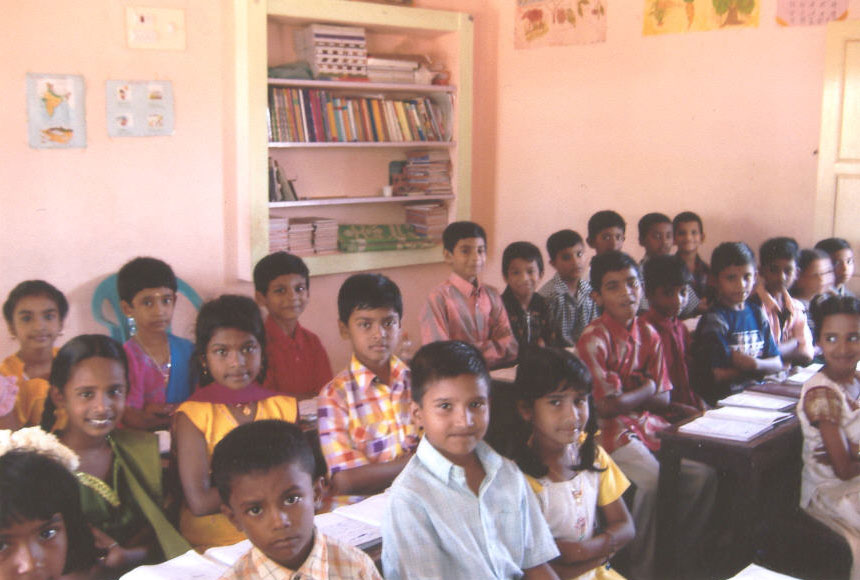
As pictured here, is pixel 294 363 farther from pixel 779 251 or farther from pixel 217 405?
pixel 779 251

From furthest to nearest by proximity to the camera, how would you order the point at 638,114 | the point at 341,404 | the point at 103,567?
the point at 638,114 → the point at 341,404 → the point at 103,567

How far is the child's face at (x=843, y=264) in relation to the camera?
4.37 meters

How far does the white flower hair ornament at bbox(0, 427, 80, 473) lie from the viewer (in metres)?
1.70

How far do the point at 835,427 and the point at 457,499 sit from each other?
4.51ft

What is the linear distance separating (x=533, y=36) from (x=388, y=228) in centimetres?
155

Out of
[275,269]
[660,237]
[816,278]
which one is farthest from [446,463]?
[660,237]

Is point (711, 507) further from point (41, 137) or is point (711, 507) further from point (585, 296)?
point (41, 137)

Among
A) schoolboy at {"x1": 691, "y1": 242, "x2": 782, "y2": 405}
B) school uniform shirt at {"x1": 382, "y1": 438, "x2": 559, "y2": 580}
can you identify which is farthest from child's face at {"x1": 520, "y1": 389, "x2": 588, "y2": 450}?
schoolboy at {"x1": 691, "y1": 242, "x2": 782, "y2": 405}

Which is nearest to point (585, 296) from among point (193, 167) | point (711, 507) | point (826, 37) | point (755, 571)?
point (711, 507)

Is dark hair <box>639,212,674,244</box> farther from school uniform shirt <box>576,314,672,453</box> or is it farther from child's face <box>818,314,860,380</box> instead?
child's face <box>818,314,860,380</box>

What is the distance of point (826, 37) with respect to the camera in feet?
14.8

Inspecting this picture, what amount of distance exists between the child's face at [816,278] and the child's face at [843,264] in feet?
0.14

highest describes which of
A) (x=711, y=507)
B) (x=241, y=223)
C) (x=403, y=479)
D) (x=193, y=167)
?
(x=193, y=167)

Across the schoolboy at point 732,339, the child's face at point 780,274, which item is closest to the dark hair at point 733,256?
the schoolboy at point 732,339
